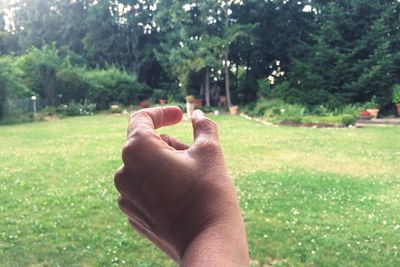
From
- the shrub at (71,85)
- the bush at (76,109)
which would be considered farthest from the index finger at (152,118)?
the shrub at (71,85)

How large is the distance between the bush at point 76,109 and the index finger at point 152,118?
24.3 m

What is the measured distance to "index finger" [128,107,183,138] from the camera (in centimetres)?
68

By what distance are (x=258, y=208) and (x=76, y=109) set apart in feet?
70.2

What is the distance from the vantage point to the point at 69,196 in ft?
18.2

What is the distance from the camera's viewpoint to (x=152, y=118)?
742 mm

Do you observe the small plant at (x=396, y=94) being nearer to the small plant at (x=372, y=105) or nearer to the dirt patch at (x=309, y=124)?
the small plant at (x=372, y=105)

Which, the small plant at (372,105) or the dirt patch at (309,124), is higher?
the small plant at (372,105)

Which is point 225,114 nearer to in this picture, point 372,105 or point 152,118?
point 372,105

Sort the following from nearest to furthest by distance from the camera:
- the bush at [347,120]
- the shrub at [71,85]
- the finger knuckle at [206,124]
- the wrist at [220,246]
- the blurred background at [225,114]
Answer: the wrist at [220,246] → the finger knuckle at [206,124] → the blurred background at [225,114] → the bush at [347,120] → the shrub at [71,85]

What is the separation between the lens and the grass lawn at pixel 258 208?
3666 millimetres

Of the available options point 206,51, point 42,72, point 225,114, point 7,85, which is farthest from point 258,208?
point 42,72

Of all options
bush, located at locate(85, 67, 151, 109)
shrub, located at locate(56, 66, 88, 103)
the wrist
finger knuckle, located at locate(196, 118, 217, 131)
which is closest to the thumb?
finger knuckle, located at locate(196, 118, 217, 131)

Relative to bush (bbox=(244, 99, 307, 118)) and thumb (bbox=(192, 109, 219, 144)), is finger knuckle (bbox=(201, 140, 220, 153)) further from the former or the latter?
bush (bbox=(244, 99, 307, 118))

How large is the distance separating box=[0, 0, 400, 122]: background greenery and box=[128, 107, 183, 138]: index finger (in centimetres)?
2111
